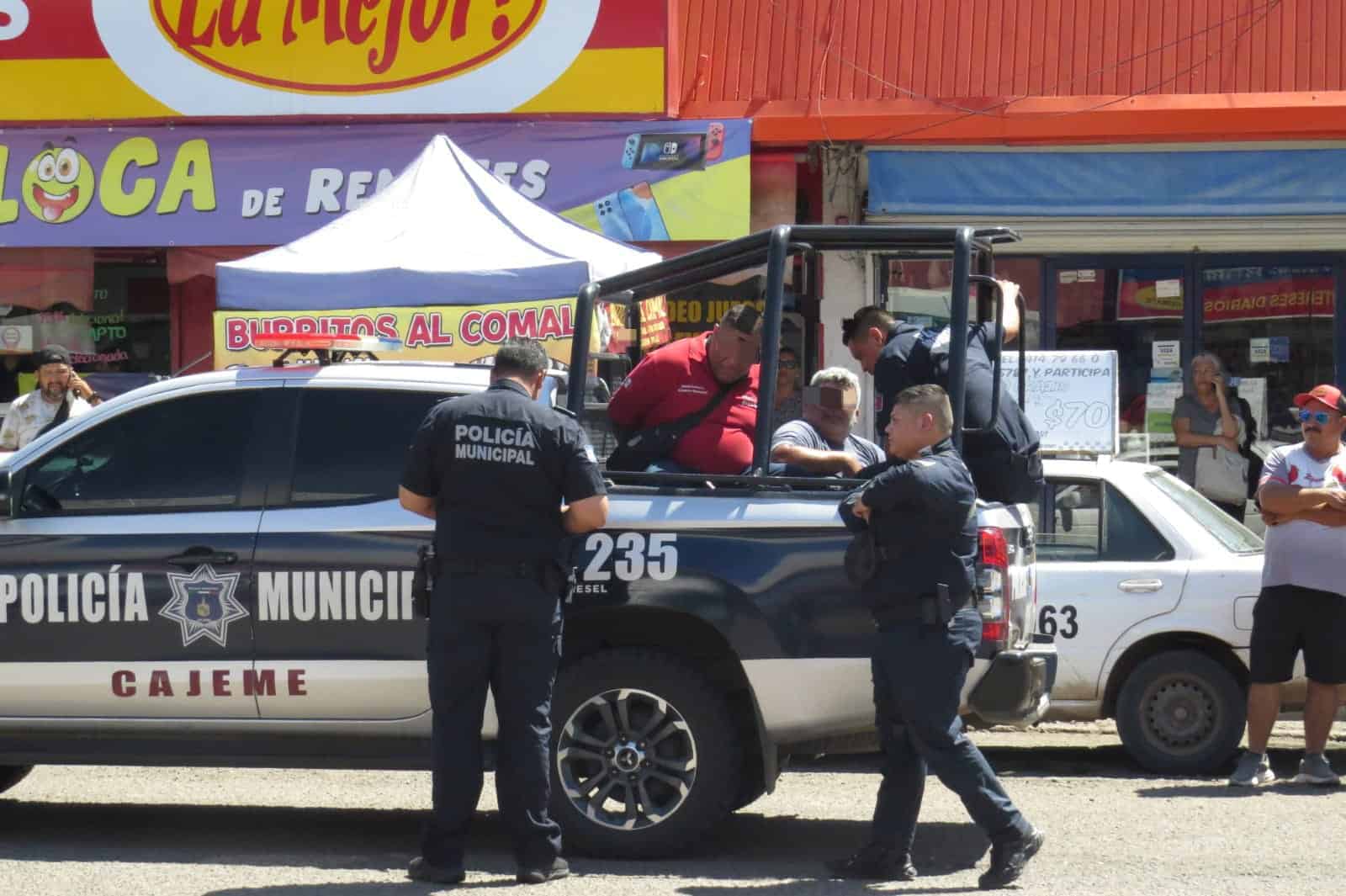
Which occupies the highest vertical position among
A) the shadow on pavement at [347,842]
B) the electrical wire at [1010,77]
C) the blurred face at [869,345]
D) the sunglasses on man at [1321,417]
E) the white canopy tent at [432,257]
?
the electrical wire at [1010,77]

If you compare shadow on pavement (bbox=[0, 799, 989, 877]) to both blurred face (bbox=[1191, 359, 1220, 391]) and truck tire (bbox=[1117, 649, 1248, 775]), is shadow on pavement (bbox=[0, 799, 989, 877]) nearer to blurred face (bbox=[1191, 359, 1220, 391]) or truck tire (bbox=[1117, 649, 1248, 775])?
truck tire (bbox=[1117, 649, 1248, 775])

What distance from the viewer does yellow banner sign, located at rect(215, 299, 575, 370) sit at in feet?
30.9

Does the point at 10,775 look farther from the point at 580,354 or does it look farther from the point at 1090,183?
the point at 1090,183

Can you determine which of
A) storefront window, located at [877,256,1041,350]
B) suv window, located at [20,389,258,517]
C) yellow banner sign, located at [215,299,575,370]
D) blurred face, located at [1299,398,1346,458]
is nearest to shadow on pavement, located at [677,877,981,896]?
suv window, located at [20,389,258,517]

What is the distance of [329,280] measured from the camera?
9.52 meters

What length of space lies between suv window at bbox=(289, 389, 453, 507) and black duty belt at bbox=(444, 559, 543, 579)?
0.73 m

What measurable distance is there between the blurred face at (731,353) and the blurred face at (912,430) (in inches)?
47.2

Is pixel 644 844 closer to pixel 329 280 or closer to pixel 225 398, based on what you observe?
pixel 225 398

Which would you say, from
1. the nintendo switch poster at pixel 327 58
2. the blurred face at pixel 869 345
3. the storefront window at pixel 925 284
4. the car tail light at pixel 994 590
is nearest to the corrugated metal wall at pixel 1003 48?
the nintendo switch poster at pixel 327 58

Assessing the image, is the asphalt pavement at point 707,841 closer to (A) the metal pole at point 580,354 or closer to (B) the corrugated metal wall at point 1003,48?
(A) the metal pole at point 580,354

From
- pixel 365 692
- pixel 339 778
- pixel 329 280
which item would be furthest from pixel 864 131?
pixel 365 692

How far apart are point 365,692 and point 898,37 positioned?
872cm

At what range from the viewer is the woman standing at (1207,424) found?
40.9 feet

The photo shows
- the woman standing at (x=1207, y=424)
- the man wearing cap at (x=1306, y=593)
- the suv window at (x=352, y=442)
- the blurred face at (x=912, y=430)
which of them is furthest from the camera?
the woman standing at (x=1207, y=424)
